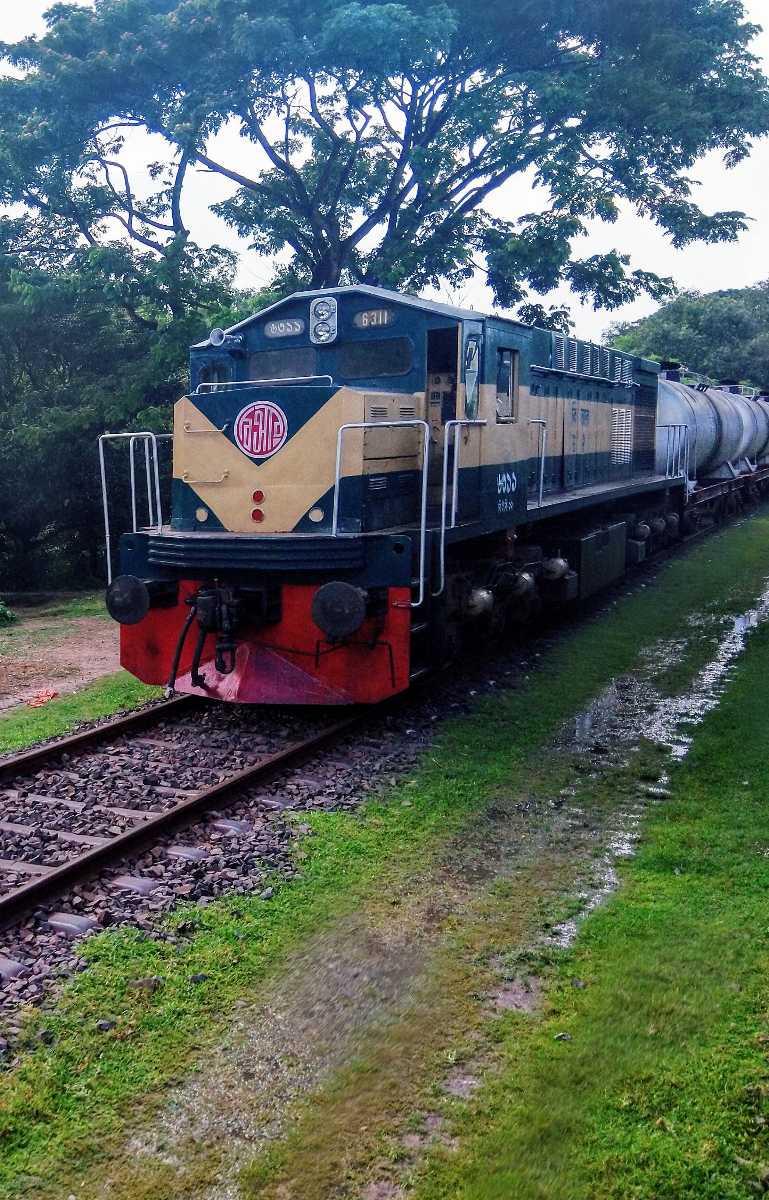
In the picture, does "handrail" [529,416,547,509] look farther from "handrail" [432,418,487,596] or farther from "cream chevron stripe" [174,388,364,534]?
"cream chevron stripe" [174,388,364,534]

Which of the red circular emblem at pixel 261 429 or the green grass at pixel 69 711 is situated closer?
the red circular emblem at pixel 261 429

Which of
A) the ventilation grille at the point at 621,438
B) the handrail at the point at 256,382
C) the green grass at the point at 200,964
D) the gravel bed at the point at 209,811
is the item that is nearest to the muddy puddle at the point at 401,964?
the green grass at the point at 200,964

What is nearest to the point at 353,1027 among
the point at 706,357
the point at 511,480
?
the point at 511,480

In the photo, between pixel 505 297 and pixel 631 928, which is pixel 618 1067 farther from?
pixel 505 297

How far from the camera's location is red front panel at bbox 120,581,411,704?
7.10 metres

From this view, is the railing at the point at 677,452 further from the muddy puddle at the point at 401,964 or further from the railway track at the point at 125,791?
the railway track at the point at 125,791

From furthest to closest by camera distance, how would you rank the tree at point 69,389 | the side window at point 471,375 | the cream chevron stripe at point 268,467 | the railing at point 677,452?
1. the railing at point 677,452
2. the tree at point 69,389
3. the side window at point 471,375
4. the cream chevron stripe at point 268,467

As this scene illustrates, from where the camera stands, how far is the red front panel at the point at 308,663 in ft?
23.3

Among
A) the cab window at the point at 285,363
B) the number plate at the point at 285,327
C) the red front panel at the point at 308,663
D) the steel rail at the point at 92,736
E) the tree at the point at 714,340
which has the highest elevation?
the tree at the point at 714,340

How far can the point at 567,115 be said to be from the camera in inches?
653

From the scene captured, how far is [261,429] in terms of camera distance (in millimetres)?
7484

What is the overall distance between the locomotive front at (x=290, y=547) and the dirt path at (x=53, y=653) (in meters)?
2.08

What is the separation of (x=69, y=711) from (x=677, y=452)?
12225 mm

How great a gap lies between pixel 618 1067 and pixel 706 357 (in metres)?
41.8
